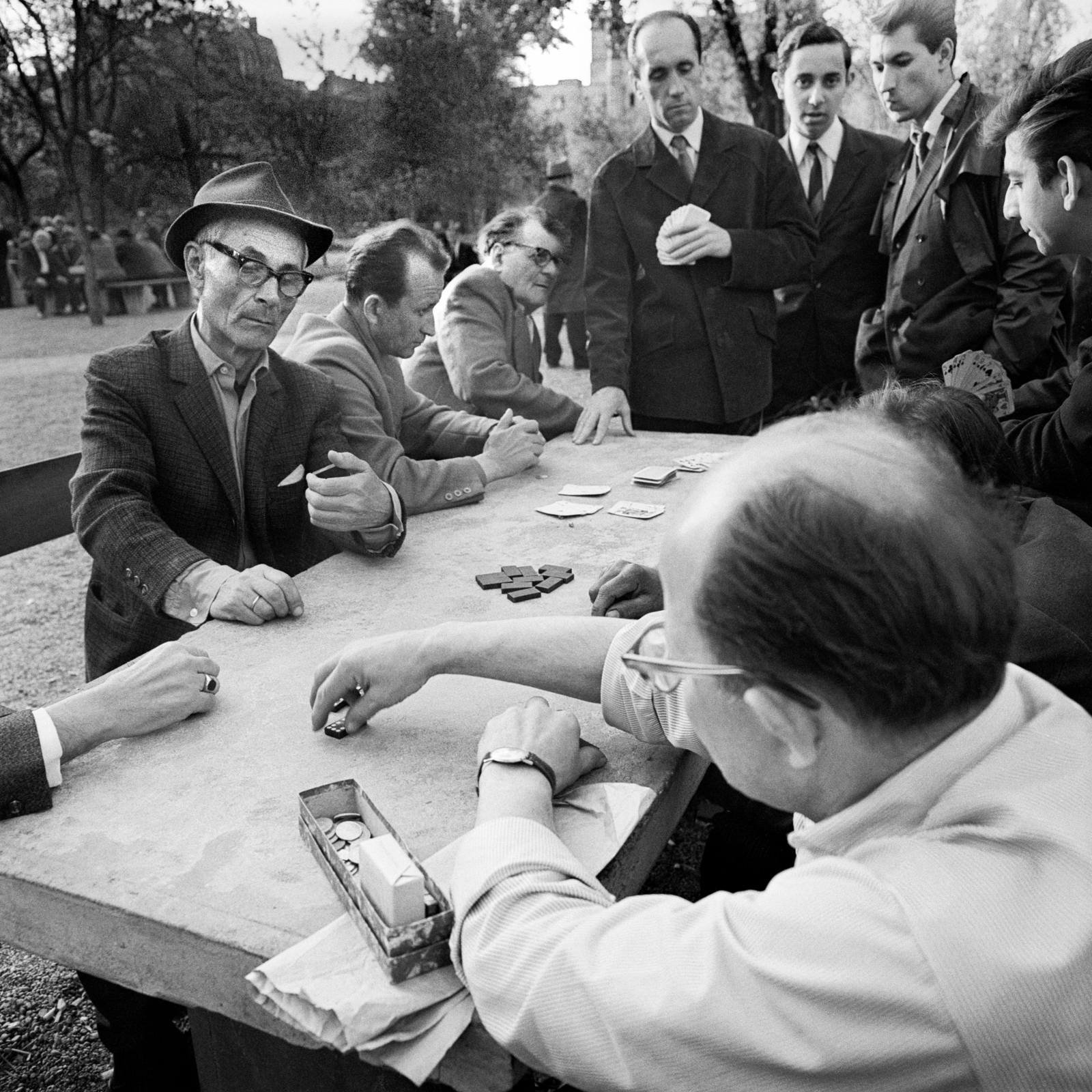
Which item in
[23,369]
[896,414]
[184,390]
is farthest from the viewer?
[23,369]

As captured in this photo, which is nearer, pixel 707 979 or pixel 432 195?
pixel 707 979

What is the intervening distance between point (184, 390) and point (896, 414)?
1.78 meters

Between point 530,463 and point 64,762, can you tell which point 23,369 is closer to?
point 530,463

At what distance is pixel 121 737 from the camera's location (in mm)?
1736

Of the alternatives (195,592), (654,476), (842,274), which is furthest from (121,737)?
(842,274)

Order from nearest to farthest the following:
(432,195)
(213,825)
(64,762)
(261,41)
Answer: (213,825)
(64,762)
(261,41)
(432,195)

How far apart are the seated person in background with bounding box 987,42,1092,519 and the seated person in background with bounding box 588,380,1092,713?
0.65 m

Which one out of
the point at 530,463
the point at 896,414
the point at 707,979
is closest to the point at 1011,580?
the point at 707,979

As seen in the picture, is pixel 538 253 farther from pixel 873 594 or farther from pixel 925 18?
pixel 873 594

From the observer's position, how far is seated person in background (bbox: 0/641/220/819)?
152 centimetres

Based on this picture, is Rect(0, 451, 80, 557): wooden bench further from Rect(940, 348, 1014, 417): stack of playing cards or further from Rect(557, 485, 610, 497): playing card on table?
Rect(940, 348, 1014, 417): stack of playing cards

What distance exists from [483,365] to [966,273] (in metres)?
1.93

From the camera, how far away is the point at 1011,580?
3.08ft

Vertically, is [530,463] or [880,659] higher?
[880,659]
